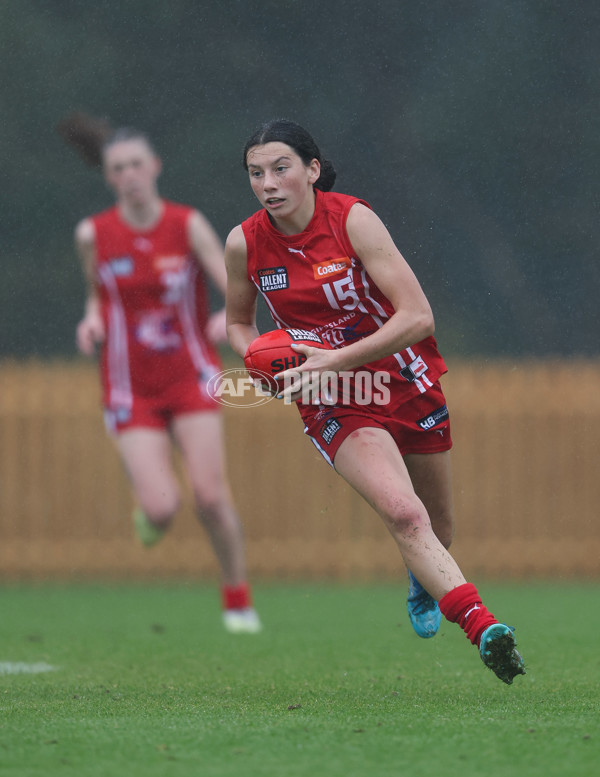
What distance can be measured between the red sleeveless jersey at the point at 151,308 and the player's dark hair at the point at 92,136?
0.41 metres

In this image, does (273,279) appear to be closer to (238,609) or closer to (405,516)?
(405,516)

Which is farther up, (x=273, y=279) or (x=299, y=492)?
(x=273, y=279)

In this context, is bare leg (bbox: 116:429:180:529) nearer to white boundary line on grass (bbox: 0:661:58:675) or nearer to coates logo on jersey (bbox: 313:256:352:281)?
white boundary line on grass (bbox: 0:661:58:675)

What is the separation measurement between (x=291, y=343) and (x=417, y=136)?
6353 millimetres

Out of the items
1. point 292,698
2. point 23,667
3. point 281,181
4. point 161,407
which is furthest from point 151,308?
point 292,698

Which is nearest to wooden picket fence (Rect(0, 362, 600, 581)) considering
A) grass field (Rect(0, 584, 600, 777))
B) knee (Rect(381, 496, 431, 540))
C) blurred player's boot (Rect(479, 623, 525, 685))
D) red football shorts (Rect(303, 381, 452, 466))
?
grass field (Rect(0, 584, 600, 777))

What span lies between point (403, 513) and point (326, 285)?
86 cm

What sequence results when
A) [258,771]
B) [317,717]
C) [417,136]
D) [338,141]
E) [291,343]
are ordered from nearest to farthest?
[258,771] < [317,717] < [291,343] < [338,141] < [417,136]

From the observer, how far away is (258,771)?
3061mm

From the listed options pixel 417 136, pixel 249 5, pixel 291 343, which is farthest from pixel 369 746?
pixel 417 136

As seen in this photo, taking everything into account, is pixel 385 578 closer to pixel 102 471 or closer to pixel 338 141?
pixel 102 471

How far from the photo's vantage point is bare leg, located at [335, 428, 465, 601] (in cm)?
416

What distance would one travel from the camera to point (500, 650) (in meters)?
3.89

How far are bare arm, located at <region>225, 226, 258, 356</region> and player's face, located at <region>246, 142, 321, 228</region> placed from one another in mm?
176
